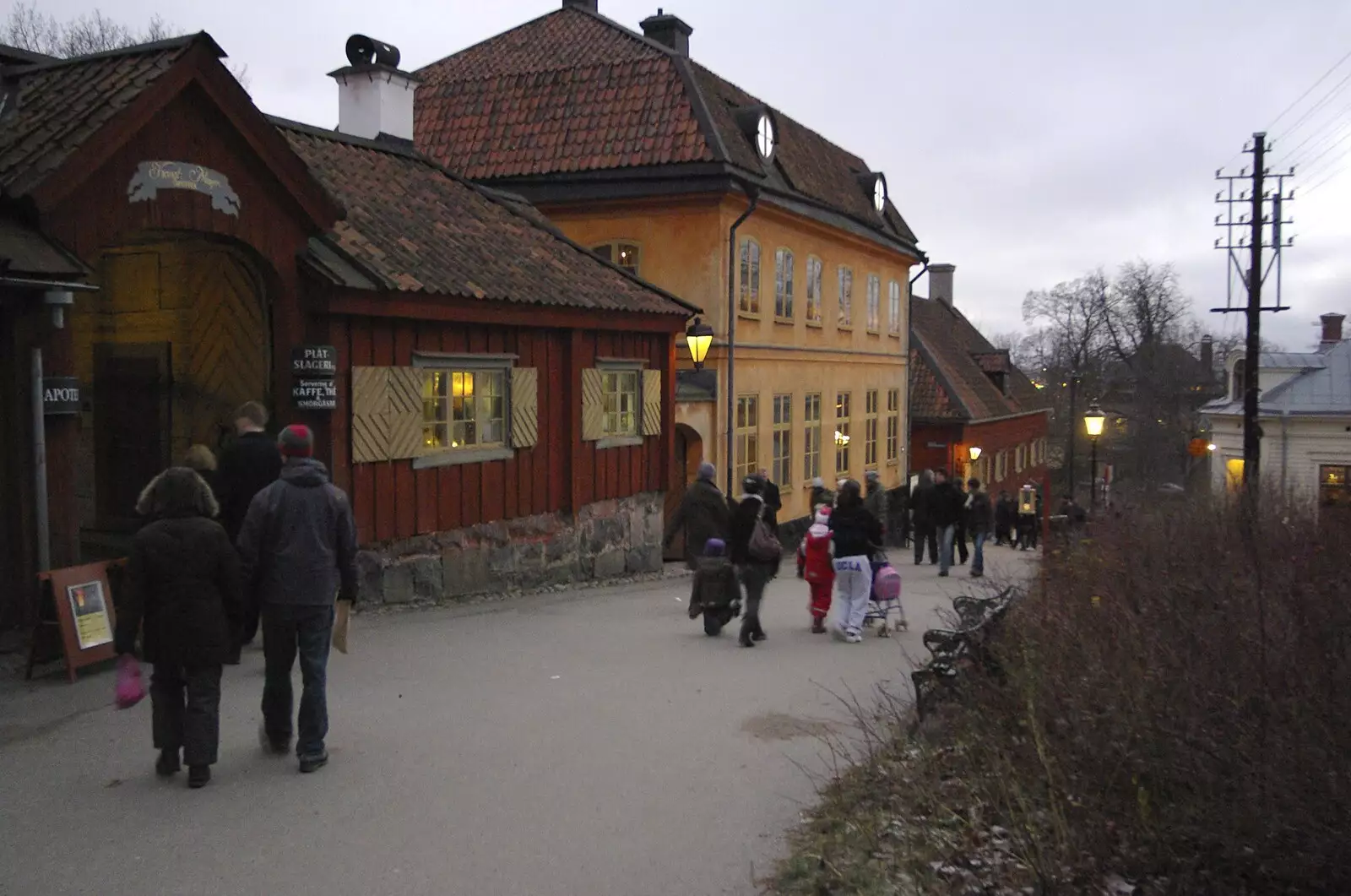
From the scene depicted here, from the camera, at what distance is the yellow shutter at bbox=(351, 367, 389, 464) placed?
38.9ft

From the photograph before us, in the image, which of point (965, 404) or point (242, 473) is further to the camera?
point (965, 404)

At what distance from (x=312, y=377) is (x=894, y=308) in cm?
2544

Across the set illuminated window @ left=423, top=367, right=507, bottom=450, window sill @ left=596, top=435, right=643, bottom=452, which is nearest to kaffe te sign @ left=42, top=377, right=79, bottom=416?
illuminated window @ left=423, top=367, right=507, bottom=450

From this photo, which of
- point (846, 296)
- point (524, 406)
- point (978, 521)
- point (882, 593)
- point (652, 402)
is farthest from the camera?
point (846, 296)

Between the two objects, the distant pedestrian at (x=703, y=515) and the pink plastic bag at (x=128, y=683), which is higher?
the distant pedestrian at (x=703, y=515)

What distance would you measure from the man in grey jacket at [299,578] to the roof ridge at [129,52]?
476cm

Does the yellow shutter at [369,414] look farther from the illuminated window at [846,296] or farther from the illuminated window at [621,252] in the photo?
the illuminated window at [846,296]

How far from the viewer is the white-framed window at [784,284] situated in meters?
25.6

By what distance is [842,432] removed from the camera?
30281 mm

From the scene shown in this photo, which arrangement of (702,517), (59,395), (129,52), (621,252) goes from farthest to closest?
(621,252)
(702,517)
(129,52)
(59,395)

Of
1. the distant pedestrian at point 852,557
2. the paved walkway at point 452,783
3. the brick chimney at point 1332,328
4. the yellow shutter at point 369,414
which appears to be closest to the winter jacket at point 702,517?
the distant pedestrian at point 852,557

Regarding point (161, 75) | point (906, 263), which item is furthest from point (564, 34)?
point (161, 75)

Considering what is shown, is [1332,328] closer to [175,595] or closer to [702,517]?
[702,517]

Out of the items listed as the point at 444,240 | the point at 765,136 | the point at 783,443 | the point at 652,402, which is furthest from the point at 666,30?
the point at 444,240
